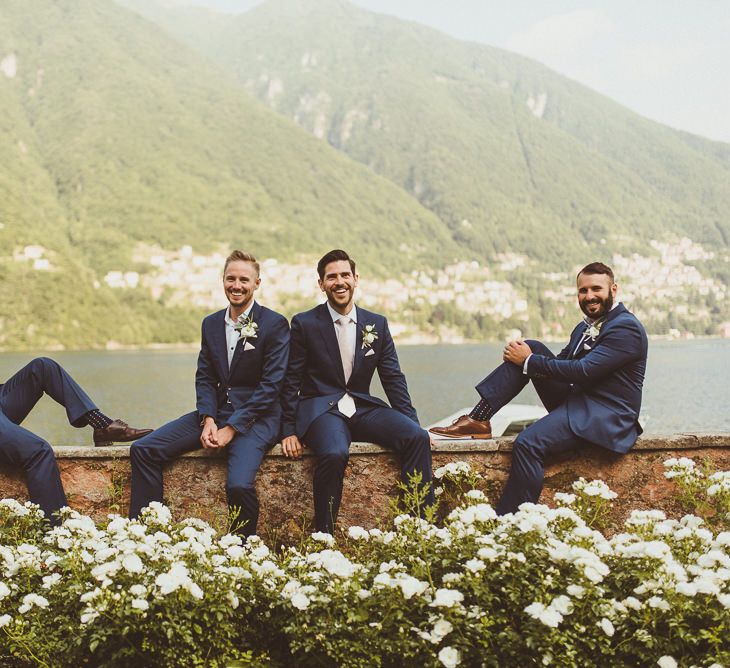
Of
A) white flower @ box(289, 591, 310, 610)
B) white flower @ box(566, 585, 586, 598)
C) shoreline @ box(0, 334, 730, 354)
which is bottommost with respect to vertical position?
shoreline @ box(0, 334, 730, 354)

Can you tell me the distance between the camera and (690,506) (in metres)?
5.64

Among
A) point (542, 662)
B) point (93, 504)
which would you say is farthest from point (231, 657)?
point (93, 504)

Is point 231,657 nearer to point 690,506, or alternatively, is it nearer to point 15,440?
point 15,440

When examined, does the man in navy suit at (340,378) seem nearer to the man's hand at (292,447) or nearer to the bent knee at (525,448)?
the man's hand at (292,447)

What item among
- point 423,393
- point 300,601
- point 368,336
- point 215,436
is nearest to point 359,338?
point 368,336

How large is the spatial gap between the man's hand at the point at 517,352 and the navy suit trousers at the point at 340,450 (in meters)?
0.84

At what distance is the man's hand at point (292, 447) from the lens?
5.60 meters

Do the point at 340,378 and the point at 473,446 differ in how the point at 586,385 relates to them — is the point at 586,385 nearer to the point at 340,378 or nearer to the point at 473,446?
the point at 473,446

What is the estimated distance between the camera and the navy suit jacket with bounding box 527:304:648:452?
18.2 feet

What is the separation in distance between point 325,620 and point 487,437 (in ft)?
9.19

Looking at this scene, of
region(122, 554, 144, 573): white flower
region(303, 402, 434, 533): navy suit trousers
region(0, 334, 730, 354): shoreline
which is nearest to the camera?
region(122, 554, 144, 573): white flower

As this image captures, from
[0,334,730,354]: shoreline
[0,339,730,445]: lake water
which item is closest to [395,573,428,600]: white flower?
[0,339,730,445]: lake water

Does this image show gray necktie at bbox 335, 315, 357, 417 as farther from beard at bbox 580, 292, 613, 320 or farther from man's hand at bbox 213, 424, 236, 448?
beard at bbox 580, 292, 613, 320

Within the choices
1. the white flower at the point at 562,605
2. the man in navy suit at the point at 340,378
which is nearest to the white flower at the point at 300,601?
the white flower at the point at 562,605
